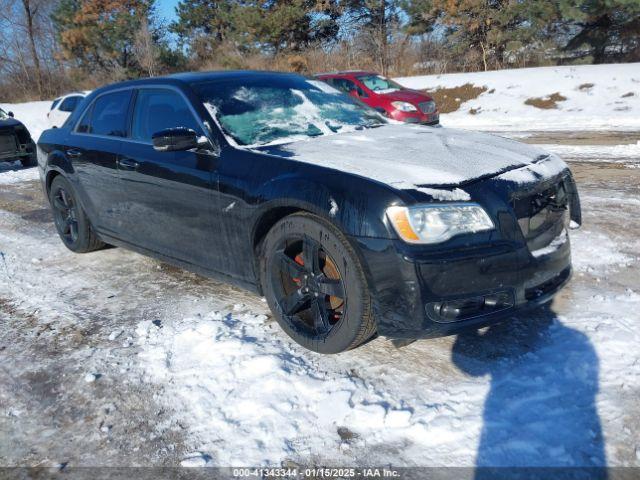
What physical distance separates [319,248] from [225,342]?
86 centimetres

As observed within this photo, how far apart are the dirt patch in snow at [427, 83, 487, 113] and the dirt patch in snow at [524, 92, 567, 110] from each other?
95.6 inches

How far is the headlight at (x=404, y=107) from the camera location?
14703 millimetres

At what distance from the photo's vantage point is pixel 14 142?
11484 mm

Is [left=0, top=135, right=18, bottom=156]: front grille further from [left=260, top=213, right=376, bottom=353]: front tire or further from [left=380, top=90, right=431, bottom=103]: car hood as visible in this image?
[left=260, top=213, right=376, bottom=353]: front tire

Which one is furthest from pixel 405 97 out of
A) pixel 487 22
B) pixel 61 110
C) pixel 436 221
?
pixel 487 22

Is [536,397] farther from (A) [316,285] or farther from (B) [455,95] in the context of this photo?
(B) [455,95]

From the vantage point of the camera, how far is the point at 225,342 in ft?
11.0

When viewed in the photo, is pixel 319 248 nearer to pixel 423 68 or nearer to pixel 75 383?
pixel 75 383

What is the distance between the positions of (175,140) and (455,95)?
18.9 meters

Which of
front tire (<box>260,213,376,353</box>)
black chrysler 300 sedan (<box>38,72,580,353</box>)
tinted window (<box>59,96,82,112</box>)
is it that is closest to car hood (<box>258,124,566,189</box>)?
black chrysler 300 sedan (<box>38,72,580,353</box>)

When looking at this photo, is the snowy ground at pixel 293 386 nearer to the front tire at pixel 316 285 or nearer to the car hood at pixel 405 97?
the front tire at pixel 316 285

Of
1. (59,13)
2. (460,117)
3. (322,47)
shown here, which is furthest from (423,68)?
(59,13)

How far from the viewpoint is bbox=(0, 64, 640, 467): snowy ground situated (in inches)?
94.7

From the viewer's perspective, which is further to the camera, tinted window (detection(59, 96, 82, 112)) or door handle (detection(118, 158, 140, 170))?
tinted window (detection(59, 96, 82, 112))
